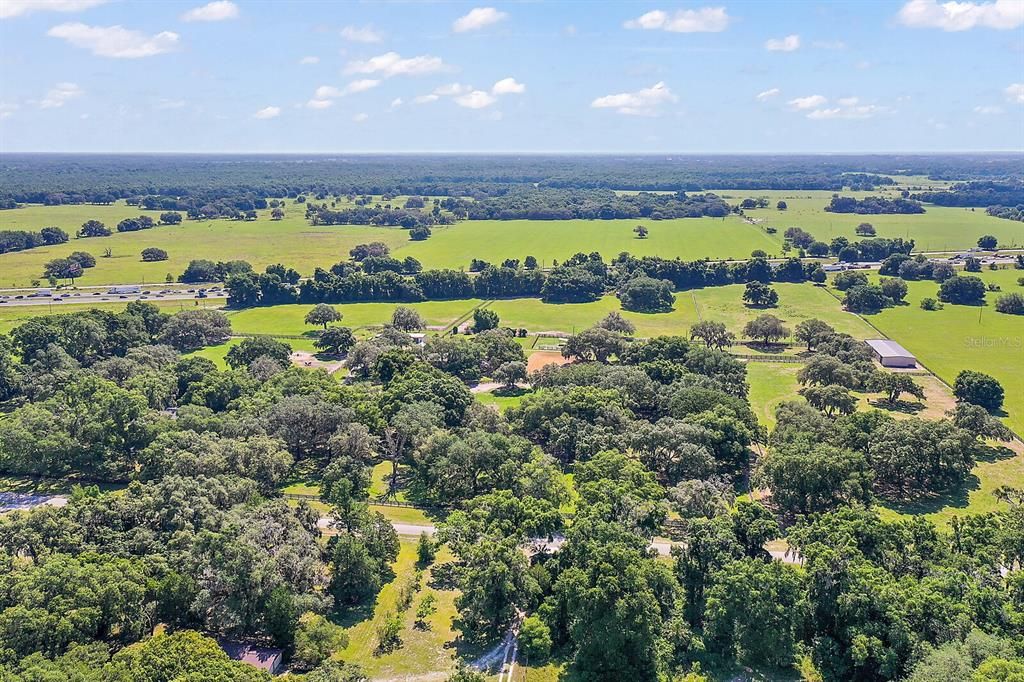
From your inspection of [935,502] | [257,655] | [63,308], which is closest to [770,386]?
[935,502]

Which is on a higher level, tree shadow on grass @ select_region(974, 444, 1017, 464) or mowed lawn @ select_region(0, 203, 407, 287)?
mowed lawn @ select_region(0, 203, 407, 287)

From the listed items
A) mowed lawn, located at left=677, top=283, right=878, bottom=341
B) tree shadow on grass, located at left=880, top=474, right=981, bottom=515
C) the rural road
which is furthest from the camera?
mowed lawn, located at left=677, top=283, right=878, bottom=341

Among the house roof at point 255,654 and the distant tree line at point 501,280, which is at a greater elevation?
the distant tree line at point 501,280

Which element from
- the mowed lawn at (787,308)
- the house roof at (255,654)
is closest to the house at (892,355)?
the mowed lawn at (787,308)

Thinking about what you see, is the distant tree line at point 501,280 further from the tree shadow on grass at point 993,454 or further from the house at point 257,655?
the house at point 257,655

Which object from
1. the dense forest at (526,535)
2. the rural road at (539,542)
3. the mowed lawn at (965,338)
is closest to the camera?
the dense forest at (526,535)

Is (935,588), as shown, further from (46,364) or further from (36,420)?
(46,364)

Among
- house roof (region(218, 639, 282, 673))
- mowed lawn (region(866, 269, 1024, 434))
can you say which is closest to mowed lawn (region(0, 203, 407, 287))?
mowed lawn (region(866, 269, 1024, 434))

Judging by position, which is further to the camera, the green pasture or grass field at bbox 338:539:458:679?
the green pasture

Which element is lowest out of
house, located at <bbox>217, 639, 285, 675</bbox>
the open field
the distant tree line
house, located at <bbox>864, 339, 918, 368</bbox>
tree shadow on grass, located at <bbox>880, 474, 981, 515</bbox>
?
house, located at <bbox>217, 639, 285, 675</bbox>

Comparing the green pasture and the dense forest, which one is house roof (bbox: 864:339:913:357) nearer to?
the dense forest
